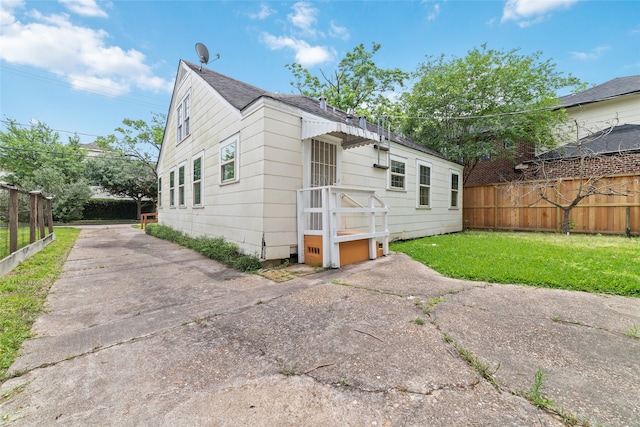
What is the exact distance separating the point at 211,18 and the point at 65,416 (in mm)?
11203

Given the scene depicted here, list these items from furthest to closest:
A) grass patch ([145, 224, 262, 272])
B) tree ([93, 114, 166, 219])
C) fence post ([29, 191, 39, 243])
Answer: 1. tree ([93, 114, 166, 219])
2. fence post ([29, 191, 39, 243])
3. grass patch ([145, 224, 262, 272])

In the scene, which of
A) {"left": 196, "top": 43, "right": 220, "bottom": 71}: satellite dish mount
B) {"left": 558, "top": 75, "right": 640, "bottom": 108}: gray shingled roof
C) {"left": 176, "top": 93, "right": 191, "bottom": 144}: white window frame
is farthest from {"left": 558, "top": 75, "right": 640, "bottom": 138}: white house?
{"left": 176, "top": 93, "right": 191, "bottom": 144}: white window frame

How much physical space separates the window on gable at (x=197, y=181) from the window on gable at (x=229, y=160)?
1.76 meters

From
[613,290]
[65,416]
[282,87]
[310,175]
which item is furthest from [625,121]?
[65,416]

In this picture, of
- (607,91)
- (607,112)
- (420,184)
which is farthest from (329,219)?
(607,91)

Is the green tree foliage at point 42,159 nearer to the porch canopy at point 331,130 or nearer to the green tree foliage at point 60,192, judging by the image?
the green tree foliage at point 60,192

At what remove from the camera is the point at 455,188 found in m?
11.1

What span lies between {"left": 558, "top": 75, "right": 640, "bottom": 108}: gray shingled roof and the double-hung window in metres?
16.0

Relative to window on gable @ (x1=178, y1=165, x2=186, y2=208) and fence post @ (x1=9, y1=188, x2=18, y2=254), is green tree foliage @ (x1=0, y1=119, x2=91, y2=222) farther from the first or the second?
fence post @ (x1=9, y1=188, x2=18, y2=254)

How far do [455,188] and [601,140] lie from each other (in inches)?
261

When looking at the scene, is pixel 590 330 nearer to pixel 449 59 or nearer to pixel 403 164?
pixel 403 164

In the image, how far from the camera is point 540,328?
7.98 ft

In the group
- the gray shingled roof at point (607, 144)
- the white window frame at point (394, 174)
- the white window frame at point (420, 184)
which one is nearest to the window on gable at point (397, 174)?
the white window frame at point (394, 174)

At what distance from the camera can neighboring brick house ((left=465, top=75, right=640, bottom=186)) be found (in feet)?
32.4
